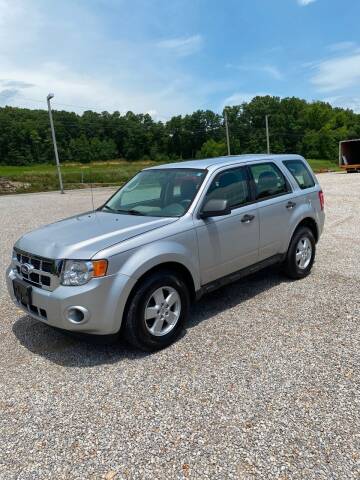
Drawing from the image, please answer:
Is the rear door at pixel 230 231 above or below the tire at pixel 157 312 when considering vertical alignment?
above

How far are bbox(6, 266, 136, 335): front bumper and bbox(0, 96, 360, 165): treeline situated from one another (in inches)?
3128

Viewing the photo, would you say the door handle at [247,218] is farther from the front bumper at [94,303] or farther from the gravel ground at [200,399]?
the front bumper at [94,303]

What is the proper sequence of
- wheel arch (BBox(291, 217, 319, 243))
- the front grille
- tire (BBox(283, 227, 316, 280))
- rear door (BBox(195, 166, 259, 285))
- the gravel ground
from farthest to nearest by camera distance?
wheel arch (BBox(291, 217, 319, 243)) < tire (BBox(283, 227, 316, 280)) < rear door (BBox(195, 166, 259, 285)) < the front grille < the gravel ground

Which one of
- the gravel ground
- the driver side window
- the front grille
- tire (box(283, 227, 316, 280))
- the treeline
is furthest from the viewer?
the treeline

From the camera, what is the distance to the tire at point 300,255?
205 inches

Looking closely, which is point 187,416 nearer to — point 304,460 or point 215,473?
point 215,473

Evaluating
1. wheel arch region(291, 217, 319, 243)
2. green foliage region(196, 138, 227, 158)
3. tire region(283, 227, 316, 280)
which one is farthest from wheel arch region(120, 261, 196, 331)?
green foliage region(196, 138, 227, 158)

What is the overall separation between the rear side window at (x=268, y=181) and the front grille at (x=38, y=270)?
2551mm

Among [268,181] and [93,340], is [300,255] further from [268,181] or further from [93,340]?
[93,340]

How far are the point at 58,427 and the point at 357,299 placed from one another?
→ 3.56m

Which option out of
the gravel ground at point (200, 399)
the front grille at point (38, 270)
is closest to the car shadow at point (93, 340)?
the gravel ground at point (200, 399)

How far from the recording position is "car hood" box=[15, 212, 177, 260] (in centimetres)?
332

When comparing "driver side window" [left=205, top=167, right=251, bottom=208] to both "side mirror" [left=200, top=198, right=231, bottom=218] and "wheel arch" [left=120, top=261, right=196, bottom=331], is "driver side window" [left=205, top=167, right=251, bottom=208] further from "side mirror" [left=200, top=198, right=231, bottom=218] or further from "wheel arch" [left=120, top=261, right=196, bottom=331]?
"wheel arch" [left=120, top=261, right=196, bottom=331]

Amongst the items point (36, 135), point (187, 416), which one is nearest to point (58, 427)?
point (187, 416)
